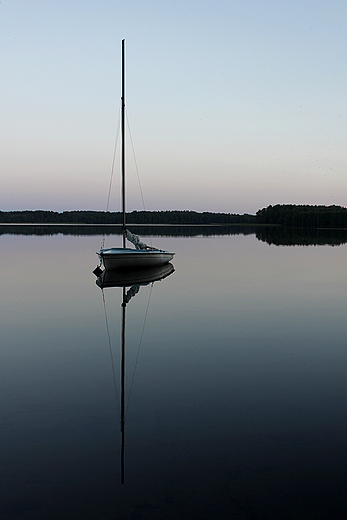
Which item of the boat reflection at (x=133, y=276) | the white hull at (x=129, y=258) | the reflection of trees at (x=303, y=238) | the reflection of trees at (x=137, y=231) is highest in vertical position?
the white hull at (x=129, y=258)

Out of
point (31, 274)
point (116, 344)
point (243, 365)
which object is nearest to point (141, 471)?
point (243, 365)

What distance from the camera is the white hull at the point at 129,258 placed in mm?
24234

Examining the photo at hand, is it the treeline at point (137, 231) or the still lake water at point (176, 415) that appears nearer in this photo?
the still lake water at point (176, 415)

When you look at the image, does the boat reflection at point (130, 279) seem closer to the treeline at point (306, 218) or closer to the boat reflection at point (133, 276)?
the boat reflection at point (133, 276)

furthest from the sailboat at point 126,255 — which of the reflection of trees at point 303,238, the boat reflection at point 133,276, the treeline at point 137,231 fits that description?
the treeline at point 137,231

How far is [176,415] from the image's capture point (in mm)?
6902

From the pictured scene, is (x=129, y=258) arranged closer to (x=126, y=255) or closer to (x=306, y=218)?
(x=126, y=255)

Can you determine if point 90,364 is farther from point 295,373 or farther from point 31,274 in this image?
point 31,274

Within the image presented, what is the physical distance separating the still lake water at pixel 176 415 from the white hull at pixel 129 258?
9.01 metres

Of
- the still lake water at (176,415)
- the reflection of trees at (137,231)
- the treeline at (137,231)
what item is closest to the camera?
the still lake water at (176,415)

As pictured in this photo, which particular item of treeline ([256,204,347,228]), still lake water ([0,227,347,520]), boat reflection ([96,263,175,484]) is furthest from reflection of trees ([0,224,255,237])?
still lake water ([0,227,347,520])

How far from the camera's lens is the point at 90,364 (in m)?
9.46

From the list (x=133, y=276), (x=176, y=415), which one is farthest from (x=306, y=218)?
(x=176, y=415)

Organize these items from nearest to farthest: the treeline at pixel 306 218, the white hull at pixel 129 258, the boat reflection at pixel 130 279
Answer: the boat reflection at pixel 130 279 → the white hull at pixel 129 258 → the treeline at pixel 306 218
